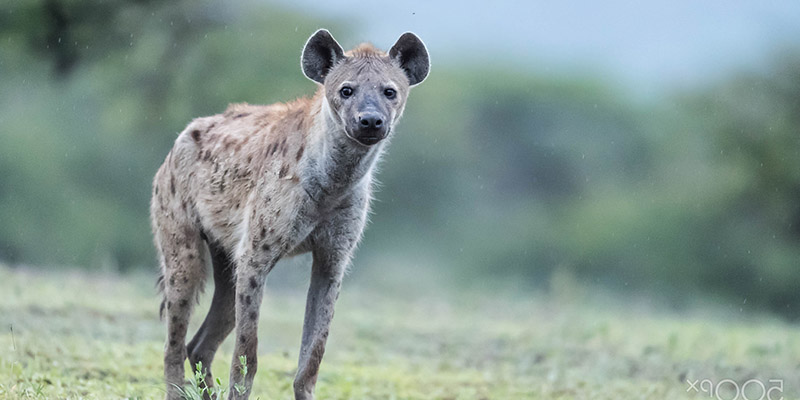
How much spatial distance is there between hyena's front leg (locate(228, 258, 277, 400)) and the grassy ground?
0.82 meters

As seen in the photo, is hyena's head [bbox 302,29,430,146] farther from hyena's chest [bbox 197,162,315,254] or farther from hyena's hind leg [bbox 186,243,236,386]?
hyena's hind leg [bbox 186,243,236,386]

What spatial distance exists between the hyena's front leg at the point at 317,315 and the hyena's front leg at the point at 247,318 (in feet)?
0.81

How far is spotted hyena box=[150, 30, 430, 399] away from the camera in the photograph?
18.6 ft

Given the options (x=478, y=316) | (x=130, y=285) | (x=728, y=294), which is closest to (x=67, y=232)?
(x=130, y=285)

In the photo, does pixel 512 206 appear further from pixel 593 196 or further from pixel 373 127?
pixel 373 127

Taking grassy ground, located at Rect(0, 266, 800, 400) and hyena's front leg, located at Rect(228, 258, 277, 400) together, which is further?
grassy ground, located at Rect(0, 266, 800, 400)

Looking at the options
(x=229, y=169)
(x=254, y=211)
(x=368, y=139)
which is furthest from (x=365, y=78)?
(x=229, y=169)

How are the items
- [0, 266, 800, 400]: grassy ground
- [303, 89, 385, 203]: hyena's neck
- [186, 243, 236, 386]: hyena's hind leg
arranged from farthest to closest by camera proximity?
1. [0, 266, 800, 400]: grassy ground
2. [186, 243, 236, 386]: hyena's hind leg
3. [303, 89, 385, 203]: hyena's neck

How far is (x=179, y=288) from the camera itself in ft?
20.1

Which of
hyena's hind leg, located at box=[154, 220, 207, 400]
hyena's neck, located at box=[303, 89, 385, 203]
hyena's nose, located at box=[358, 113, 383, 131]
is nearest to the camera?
hyena's nose, located at box=[358, 113, 383, 131]

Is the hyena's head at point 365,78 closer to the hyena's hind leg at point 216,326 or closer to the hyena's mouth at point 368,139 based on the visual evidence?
the hyena's mouth at point 368,139

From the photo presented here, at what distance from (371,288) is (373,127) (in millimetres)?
12346

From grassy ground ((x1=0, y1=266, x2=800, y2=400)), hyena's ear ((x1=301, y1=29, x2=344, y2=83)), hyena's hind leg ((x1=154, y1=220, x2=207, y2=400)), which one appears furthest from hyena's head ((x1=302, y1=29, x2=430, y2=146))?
grassy ground ((x1=0, y1=266, x2=800, y2=400))

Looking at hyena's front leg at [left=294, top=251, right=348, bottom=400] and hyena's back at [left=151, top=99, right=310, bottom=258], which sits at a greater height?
hyena's back at [left=151, top=99, right=310, bottom=258]
